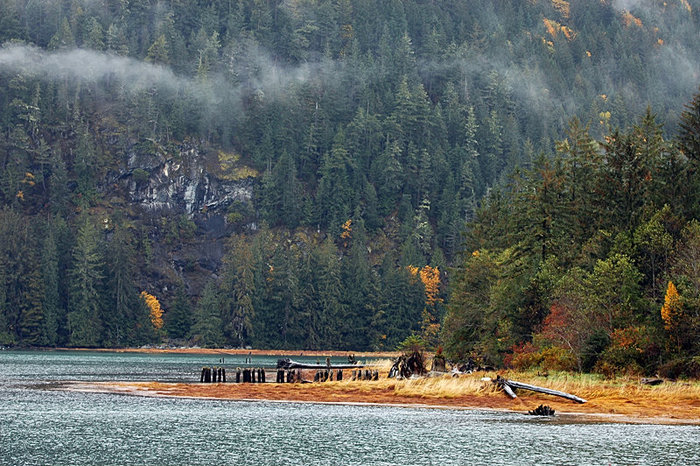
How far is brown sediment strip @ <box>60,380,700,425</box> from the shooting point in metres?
57.3

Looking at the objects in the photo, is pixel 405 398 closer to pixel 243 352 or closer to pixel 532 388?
pixel 532 388

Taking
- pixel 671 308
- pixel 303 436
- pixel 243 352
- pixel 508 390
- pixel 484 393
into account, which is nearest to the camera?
pixel 303 436

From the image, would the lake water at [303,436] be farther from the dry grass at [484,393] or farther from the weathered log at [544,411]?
the dry grass at [484,393]

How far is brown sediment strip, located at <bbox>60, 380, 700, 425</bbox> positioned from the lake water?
10.2ft

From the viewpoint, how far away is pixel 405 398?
229 feet

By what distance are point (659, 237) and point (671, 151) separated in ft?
45.8

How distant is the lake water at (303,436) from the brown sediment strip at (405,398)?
3.10 meters

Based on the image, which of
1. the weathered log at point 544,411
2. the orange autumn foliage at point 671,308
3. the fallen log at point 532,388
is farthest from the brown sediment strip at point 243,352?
the weathered log at point 544,411

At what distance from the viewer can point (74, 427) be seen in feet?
167

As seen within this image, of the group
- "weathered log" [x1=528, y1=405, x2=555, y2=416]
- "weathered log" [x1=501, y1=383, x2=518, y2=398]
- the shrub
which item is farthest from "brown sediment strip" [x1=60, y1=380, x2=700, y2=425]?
the shrub

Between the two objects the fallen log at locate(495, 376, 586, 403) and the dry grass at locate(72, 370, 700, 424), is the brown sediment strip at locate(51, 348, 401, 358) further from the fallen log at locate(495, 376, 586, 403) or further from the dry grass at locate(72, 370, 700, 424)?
the fallen log at locate(495, 376, 586, 403)

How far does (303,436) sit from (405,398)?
72.4ft

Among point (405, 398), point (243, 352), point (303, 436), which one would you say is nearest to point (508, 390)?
point (405, 398)

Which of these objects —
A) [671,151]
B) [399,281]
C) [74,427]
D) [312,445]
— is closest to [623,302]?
[671,151]
